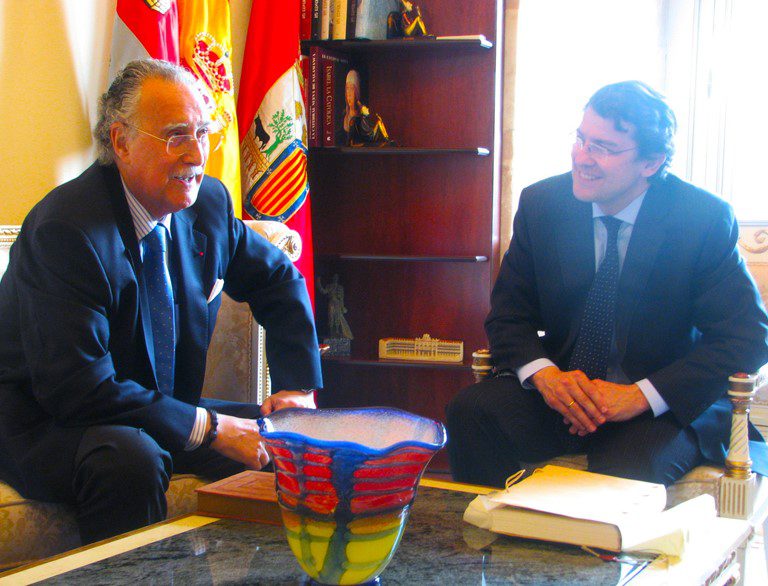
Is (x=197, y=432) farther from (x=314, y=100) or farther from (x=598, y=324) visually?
(x=314, y=100)

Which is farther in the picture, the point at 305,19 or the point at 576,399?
the point at 305,19

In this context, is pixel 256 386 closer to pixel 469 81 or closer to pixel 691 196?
pixel 691 196

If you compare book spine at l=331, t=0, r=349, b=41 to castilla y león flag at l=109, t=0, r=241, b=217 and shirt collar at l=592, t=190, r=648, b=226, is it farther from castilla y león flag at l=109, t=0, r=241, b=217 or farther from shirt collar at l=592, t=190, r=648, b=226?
shirt collar at l=592, t=190, r=648, b=226

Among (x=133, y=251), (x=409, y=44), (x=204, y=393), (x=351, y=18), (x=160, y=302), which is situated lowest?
(x=204, y=393)

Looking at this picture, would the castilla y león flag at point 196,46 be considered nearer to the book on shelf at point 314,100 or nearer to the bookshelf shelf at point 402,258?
the book on shelf at point 314,100

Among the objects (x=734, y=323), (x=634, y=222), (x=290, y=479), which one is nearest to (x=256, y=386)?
(x=634, y=222)

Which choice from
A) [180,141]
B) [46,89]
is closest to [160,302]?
[180,141]

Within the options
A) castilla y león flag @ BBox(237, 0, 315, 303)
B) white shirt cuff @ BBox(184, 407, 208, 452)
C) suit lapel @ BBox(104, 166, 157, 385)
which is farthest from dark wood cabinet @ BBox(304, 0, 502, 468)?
white shirt cuff @ BBox(184, 407, 208, 452)

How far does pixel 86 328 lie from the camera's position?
5.69ft

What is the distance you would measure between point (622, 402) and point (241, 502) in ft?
3.39

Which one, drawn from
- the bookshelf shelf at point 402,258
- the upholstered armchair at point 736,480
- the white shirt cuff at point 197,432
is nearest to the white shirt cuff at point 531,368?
the upholstered armchair at point 736,480

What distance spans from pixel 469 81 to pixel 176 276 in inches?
70.8

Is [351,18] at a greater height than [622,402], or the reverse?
[351,18]

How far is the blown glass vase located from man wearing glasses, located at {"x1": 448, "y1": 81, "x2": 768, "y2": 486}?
106 cm
